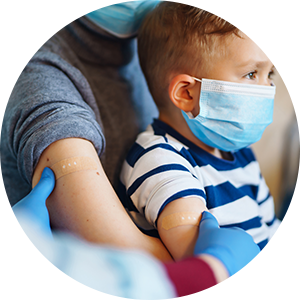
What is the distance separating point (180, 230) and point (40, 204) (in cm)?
31

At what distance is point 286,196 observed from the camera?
1380 millimetres

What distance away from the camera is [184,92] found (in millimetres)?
863

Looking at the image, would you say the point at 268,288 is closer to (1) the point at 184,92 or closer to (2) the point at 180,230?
(2) the point at 180,230

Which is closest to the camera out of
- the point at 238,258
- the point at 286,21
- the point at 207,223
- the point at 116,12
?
the point at 238,258

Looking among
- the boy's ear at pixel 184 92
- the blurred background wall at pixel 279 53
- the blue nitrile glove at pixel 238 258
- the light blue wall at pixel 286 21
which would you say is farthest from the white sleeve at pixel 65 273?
the light blue wall at pixel 286 21

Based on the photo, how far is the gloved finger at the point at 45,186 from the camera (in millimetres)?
581

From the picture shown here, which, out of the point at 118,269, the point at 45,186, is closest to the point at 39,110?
the point at 45,186

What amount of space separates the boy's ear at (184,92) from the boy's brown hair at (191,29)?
0.03 meters

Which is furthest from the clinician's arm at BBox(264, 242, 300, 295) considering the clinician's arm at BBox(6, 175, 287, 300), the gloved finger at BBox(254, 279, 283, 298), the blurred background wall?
the blurred background wall

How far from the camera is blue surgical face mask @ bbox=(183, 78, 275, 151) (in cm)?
79

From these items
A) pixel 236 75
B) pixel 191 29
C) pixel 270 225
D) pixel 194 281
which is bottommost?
pixel 270 225

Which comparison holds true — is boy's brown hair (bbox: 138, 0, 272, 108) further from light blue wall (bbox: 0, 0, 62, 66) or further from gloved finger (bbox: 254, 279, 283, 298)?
gloved finger (bbox: 254, 279, 283, 298)

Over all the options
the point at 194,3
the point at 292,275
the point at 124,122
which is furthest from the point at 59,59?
the point at 292,275

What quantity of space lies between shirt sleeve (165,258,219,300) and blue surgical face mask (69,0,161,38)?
2.65 ft
